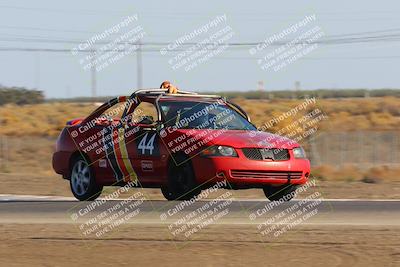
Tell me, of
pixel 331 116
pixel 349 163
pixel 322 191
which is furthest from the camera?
pixel 331 116

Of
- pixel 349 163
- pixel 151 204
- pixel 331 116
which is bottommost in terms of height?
pixel 331 116

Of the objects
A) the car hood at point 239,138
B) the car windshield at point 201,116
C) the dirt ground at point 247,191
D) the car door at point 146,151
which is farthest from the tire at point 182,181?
the dirt ground at point 247,191

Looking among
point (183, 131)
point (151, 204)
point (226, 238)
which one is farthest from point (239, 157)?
point (226, 238)

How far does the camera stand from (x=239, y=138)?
587 inches

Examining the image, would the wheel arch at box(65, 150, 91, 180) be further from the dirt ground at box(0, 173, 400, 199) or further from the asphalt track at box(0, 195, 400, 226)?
the dirt ground at box(0, 173, 400, 199)

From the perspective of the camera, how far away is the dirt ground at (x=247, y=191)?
742 inches

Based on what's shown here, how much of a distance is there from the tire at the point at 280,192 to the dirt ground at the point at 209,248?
2.76 m

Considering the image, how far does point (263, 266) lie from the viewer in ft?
32.2

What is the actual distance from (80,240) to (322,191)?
28.8 ft

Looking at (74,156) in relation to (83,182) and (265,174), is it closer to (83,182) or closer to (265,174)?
(83,182)

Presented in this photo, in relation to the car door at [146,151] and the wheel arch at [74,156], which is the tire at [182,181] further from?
the wheel arch at [74,156]

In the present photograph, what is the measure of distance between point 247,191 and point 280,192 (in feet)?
12.4

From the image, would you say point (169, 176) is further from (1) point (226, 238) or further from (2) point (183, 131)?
(1) point (226, 238)

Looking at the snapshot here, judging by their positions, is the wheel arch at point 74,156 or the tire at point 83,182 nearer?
the tire at point 83,182
